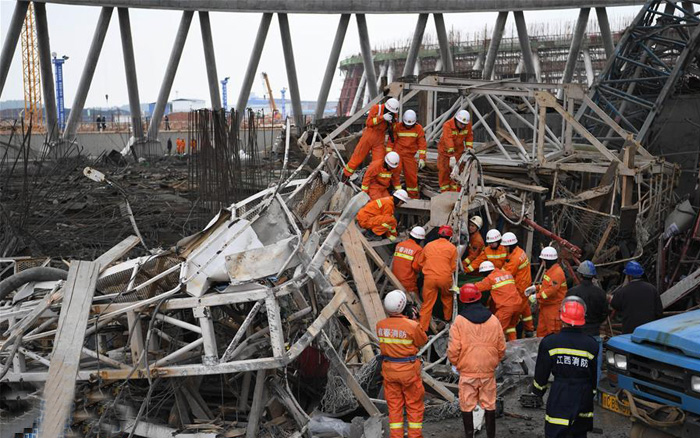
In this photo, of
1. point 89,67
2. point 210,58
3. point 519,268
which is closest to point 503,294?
point 519,268

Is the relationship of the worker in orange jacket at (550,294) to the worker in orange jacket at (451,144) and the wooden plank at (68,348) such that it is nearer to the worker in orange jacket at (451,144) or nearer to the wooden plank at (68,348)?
the worker in orange jacket at (451,144)

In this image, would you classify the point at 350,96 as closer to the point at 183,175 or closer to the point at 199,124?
the point at 183,175

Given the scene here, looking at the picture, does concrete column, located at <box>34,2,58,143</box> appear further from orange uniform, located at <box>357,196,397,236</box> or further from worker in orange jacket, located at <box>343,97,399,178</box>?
orange uniform, located at <box>357,196,397,236</box>

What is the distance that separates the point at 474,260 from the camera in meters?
10.8

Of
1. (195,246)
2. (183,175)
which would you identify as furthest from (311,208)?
(183,175)

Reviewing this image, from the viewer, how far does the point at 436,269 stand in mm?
9906

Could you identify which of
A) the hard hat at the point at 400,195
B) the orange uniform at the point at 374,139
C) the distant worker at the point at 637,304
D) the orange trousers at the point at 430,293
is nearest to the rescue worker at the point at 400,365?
the orange trousers at the point at 430,293

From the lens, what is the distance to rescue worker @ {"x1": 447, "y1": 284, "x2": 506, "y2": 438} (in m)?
7.45

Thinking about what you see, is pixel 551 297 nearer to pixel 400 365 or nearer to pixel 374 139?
pixel 400 365

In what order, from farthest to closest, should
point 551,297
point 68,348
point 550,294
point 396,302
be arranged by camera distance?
point 551,297 → point 550,294 → point 396,302 → point 68,348

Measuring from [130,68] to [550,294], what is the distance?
70.9 feet

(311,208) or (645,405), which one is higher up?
(311,208)

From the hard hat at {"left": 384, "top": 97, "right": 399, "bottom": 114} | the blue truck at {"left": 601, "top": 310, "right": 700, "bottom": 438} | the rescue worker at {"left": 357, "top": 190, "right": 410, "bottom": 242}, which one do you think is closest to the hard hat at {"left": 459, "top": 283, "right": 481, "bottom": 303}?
the blue truck at {"left": 601, "top": 310, "right": 700, "bottom": 438}

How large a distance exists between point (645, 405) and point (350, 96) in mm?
62408
